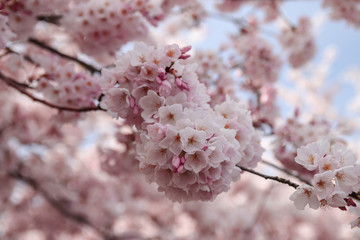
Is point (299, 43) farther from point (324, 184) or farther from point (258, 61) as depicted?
point (324, 184)

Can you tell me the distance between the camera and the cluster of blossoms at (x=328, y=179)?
1406 millimetres

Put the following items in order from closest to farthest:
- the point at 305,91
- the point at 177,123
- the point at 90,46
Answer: the point at 177,123
the point at 90,46
the point at 305,91

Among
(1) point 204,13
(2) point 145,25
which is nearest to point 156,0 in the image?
(2) point 145,25

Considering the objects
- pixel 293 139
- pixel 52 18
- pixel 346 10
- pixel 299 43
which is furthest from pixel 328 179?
pixel 346 10

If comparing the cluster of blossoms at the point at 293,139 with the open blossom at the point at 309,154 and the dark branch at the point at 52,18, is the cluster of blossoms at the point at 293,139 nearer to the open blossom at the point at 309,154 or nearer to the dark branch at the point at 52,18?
the open blossom at the point at 309,154

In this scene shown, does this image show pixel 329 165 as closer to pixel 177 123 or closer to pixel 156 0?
pixel 177 123

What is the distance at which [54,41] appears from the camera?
17.8 feet

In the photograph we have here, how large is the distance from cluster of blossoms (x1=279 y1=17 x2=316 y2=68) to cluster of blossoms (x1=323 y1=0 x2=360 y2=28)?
0.36 m

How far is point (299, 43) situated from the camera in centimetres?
445

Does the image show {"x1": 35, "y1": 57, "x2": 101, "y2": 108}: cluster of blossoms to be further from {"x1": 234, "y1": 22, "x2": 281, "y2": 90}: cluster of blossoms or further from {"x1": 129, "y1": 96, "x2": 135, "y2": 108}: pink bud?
{"x1": 234, "y1": 22, "x2": 281, "y2": 90}: cluster of blossoms

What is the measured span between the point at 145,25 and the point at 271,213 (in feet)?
27.3

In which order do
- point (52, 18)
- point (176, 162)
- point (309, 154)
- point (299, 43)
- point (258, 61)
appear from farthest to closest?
point (299, 43), point (258, 61), point (52, 18), point (309, 154), point (176, 162)

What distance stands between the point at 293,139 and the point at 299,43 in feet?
7.14

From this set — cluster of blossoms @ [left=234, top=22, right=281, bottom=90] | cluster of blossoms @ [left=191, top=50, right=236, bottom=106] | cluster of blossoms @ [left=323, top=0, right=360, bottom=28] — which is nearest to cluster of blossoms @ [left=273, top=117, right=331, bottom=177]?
cluster of blossoms @ [left=191, top=50, right=236, bottom=106]
